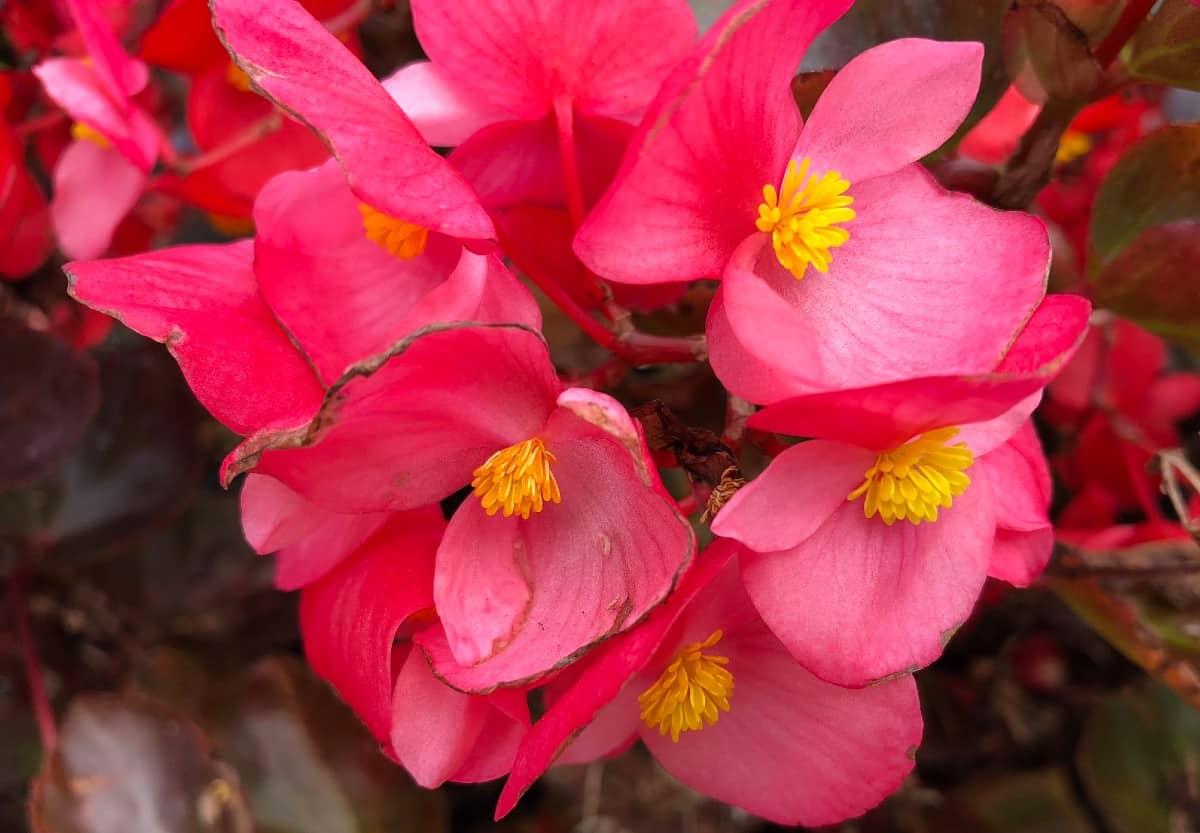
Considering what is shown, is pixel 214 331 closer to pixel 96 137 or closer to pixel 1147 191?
pixel 96 137

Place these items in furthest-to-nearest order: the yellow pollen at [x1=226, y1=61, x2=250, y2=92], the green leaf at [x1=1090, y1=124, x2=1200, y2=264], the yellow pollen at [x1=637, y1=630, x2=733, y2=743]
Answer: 1. the yellow pollen at [x1=226, y1=61, x2=250, y2=92]
2. the green leaf at [x1=1090, y1=124, x2=1200, y2=264]
3. the yellow pollen at [x1=637, y1=630, x2=733, y2=743]

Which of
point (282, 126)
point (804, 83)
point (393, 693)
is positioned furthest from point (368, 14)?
point (393, 693)

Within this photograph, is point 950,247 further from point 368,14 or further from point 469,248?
point 368,14

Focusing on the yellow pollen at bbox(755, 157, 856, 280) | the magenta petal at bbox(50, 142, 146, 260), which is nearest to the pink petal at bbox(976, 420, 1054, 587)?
the yellow pollen at bbox(755, 157, 856, 280)

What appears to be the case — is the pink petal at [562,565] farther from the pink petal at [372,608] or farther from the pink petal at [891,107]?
the pink petal at [891,107]

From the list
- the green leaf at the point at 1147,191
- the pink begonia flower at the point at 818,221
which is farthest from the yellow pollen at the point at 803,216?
the green leaf at the point at 1147,191

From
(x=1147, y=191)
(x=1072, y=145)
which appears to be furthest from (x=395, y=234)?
(x=1072, y=145)

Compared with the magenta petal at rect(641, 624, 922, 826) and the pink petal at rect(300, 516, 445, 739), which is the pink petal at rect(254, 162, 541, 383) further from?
the magenta petal at rect(641, 624, 922, 826)
